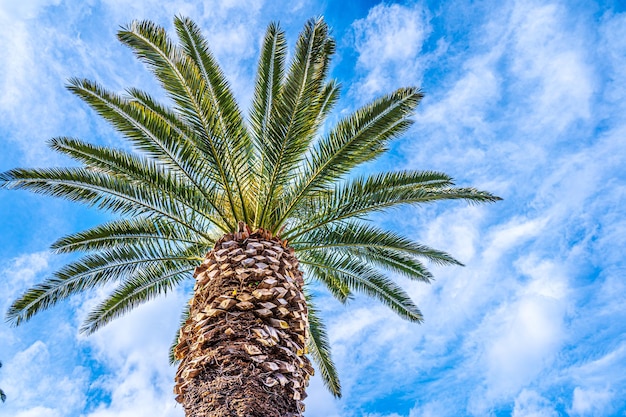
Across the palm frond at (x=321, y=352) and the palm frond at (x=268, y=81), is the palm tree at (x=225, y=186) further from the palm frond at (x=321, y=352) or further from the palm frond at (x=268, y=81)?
the palm frond at (x=321, y=352)

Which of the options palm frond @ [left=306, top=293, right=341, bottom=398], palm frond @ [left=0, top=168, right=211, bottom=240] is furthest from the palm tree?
palm frond @ [left=306, top=293, right=341, bottom=398]

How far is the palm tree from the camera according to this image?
804cm

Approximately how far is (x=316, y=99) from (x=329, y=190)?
1592 millimetres

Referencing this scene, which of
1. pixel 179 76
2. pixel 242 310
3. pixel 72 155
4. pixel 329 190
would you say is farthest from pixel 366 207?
pixel 72 155

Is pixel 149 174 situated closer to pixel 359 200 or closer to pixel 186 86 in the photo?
pixel 186 86

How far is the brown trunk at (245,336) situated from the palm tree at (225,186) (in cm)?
3

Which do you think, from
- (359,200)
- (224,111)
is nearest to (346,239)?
(359,200)

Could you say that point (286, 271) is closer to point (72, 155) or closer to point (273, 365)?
point (273, 365)

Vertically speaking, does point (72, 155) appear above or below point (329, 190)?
above

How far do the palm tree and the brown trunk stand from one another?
3 centimetres

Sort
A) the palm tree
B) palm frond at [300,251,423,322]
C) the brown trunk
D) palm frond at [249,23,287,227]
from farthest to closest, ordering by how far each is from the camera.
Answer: palm frond at [300,251,423,322] → palm frond at [249,23,287,227] → the palm tree → the brown trunk

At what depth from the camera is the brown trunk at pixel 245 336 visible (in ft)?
21.2

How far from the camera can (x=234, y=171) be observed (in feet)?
29.5

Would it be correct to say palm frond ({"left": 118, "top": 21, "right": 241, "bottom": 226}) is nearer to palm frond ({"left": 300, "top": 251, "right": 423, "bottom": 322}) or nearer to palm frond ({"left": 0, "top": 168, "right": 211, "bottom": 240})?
palm frond ({"left": 0, "top": 168, "right": 211, "bottom": 240})
